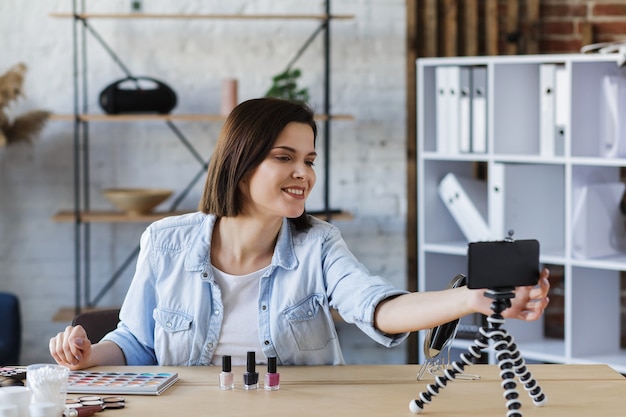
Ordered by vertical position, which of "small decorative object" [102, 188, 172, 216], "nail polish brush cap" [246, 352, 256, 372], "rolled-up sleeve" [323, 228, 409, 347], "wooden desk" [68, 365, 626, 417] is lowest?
"wooden desk" [68, 365, 626, 417]

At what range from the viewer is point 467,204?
4.01 m

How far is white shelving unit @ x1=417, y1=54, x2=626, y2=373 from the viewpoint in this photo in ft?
12.2

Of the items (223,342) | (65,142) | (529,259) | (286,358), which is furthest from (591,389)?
(65,142)

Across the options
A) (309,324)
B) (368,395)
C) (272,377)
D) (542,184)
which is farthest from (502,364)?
(542,184)

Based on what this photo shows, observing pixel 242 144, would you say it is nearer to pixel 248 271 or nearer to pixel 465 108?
pixel 248 271

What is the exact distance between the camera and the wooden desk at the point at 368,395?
1774mm

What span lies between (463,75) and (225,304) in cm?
205

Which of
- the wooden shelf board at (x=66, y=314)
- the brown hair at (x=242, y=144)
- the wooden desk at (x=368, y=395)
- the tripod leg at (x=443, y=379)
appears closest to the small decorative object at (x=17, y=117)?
the wooden shelf board at (x=66, y=314)

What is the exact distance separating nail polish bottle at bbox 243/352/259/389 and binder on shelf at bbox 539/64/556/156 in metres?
2.18

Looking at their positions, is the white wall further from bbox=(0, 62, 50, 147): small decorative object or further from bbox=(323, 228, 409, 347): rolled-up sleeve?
bbox=(323, 228, 409, 347): rolled-up sleeve

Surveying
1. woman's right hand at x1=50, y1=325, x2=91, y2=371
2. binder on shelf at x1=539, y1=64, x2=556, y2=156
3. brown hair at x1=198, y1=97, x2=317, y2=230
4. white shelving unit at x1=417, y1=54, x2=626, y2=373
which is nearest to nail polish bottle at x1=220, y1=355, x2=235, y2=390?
woman's right hand at x1=50, y1=325, x2=91, y2=371

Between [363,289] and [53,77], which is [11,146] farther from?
[363,289]

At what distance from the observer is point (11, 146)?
4.33m

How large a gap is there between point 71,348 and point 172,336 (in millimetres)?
270
